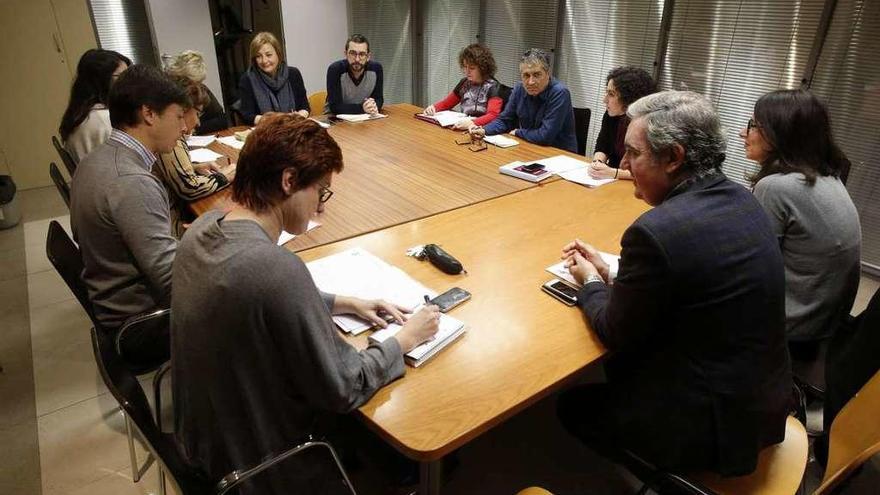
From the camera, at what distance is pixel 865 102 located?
3.22 meters

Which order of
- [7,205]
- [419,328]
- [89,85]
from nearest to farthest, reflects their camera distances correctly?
[419,328], [89,85], [7,205]

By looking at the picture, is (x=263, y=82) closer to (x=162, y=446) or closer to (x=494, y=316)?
(x=494, y=316)

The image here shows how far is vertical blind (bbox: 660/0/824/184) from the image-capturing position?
3.45m

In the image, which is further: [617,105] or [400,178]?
[617,105]

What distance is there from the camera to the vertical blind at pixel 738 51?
345 centimetres

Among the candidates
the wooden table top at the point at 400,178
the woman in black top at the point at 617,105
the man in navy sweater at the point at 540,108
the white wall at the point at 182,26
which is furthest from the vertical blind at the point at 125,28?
the woman in black top at the point at 617,105

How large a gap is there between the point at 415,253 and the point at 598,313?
71cm

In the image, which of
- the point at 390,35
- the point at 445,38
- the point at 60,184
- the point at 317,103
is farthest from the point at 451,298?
the point at 390,35

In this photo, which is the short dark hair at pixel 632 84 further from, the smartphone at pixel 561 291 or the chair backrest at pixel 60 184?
the chair backrest at pixel 60 184

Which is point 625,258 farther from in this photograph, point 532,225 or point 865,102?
point 865,102

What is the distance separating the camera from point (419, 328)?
4.39 feet

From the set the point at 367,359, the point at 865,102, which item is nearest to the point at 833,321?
the point at 367,359

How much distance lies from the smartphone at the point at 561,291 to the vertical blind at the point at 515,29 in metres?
3.84

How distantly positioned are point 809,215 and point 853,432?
756mm
